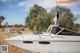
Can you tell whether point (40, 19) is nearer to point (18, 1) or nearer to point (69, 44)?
point (18, 1)

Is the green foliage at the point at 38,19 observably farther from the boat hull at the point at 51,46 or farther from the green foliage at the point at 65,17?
the boat hull at the point at 51,46

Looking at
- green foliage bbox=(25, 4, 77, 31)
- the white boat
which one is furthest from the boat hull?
green foliage bbox=(25, 4, 77, 31)

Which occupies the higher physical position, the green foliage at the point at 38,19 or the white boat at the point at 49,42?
the green foliage at the point at 38,19

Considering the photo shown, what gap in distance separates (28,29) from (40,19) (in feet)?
1.28

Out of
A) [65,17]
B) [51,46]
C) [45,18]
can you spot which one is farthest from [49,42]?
[65,17]

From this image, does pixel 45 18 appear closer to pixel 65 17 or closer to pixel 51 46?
pixel 65 17

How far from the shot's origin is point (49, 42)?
2793 millimetres

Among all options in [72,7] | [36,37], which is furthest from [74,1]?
[36,37]

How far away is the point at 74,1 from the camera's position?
303cm

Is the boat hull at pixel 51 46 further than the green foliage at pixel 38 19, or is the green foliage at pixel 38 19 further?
the green foliage at pixel 38 19

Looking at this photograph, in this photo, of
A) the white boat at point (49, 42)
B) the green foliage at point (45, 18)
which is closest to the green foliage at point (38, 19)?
the green foliage at point (45, 18)

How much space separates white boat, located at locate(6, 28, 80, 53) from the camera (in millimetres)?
2797

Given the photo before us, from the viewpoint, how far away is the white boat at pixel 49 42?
280cm

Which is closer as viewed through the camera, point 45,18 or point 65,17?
point 45,18
